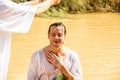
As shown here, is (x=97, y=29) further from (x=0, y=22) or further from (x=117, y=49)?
(x=0, y=22)

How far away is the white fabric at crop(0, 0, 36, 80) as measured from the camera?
10.1 feet

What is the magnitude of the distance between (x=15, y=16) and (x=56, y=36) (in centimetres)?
50

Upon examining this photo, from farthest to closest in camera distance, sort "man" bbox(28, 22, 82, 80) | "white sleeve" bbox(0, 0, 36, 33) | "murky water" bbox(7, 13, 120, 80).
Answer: "murky water" bbox(7, 13, 120, 80) → "white sleeve" bbox(0, 0, 36, 33) → "man" bbox(28, 22, 82, 80)

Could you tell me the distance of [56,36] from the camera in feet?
9.09

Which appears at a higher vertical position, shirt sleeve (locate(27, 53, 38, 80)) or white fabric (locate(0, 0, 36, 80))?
A: white fabric (locate(0, 0, 36, 80))

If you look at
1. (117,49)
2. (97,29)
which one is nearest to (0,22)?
(117,49)

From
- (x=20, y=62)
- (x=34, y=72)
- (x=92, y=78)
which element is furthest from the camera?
(x=20, y=62)

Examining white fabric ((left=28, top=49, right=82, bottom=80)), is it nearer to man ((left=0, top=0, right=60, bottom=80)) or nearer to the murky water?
man ((left=0, top=0, right=60, bottom=80))

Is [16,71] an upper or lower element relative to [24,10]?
lower

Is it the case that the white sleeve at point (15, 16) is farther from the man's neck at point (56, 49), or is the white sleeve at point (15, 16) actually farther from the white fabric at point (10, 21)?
the man's neck at point (56, 49)

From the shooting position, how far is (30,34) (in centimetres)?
1087

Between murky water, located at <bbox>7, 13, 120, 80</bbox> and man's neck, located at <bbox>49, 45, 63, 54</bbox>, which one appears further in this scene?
murky water, located at <bbox>7, 13, 120, 80</bbox>

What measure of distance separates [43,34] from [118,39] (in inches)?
81.2

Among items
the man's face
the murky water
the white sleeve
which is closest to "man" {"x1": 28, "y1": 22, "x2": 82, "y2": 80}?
the man's face
